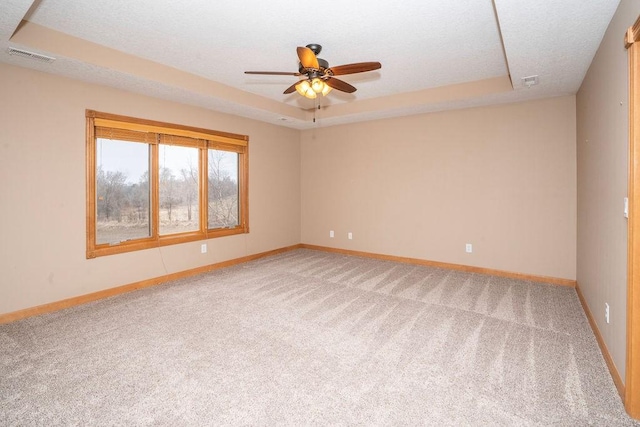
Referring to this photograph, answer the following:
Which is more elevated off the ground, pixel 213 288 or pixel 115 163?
pixel 115 163

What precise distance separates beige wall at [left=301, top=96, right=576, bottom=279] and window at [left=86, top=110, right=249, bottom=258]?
185 centimetres

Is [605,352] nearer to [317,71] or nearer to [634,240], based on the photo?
[634,240]

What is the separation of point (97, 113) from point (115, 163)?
60 cm

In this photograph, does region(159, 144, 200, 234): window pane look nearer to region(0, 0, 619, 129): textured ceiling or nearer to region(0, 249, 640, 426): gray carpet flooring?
region(0, 0, 619, 129): textured ceiling

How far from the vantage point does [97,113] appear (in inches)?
145

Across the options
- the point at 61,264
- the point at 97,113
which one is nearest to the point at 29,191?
the point at 61,264

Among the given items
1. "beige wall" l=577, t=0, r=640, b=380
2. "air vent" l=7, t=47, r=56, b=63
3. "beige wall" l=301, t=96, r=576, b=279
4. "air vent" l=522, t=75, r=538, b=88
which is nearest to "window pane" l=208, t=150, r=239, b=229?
"beige wall" l=301, t=96, r=576, b=279

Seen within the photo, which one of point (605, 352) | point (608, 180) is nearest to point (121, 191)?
point (608, 180)

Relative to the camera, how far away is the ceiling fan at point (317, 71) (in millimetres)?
2756

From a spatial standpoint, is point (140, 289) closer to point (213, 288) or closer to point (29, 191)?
point (213, 288)

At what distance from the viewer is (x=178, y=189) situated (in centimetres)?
470

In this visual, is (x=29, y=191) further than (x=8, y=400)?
Yes

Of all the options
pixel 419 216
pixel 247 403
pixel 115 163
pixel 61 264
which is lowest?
pixel 247 403

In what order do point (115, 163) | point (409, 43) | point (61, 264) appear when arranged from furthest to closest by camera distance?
1. point (115, 163)
2. point (61, 264)
3. point (409, 43)
